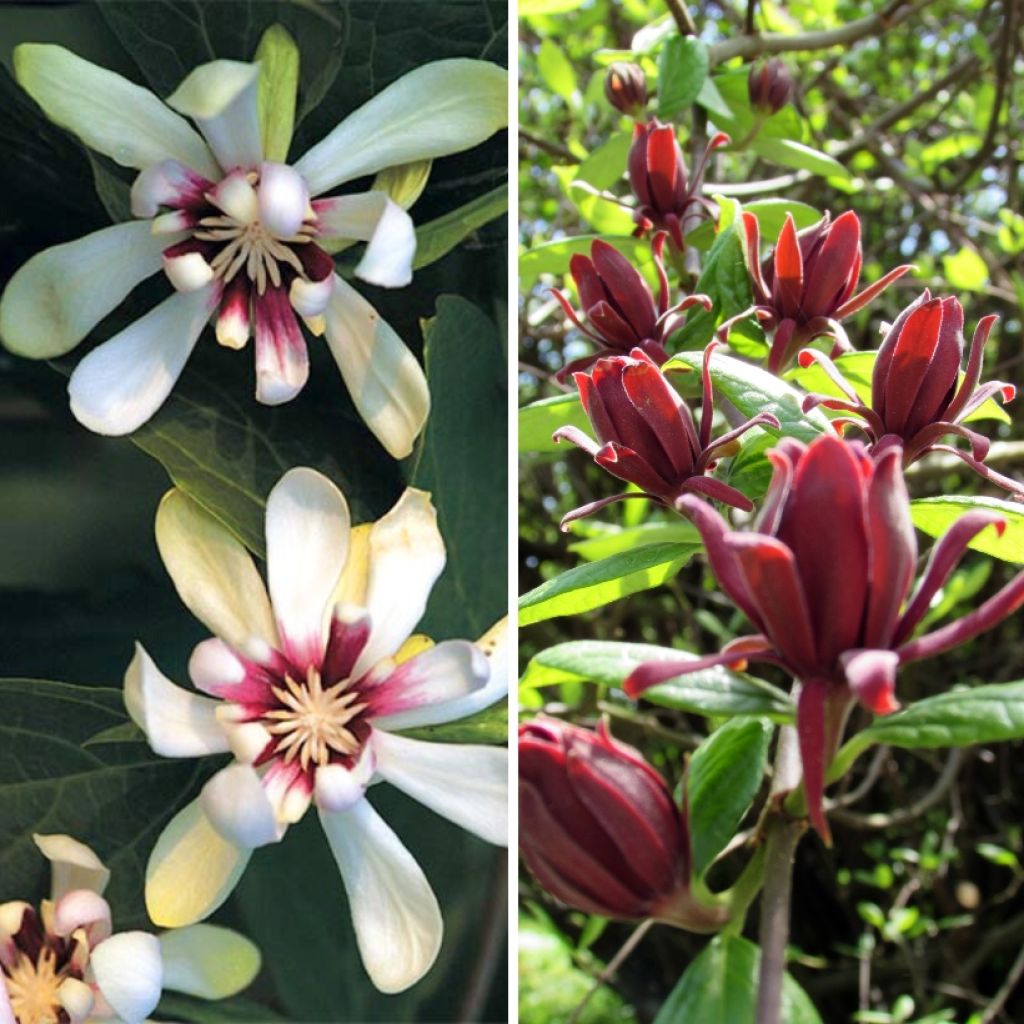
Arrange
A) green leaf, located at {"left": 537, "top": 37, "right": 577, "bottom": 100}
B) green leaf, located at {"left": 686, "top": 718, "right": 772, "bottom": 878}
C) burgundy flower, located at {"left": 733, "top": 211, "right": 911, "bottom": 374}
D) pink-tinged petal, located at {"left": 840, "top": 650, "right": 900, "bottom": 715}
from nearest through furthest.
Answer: pink-tinged petal, located at {"left": 840, "top": 650, "right": 900, "bottom": 715}, green leaf, located at {"left": 686, "top": 718, "right": 772, "bottom": 878}, burgundy flower, located at {"left": 733, "top": 211, "right": 911, "bottom": 374}, green leaf, located at {"left": 537, "top": 37, "right": 577, "bottom": 100}

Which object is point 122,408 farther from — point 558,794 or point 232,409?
point 558,794

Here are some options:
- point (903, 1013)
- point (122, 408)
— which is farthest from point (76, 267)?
point (903, 1013)

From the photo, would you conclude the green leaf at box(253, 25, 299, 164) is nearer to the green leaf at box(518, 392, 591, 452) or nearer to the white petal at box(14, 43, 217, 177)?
the white petal at box(14, 43, 217, 177)

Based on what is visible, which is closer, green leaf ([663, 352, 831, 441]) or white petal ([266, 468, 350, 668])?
green leaf ([663, 352, 831, 441])

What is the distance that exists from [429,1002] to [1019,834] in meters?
1.18

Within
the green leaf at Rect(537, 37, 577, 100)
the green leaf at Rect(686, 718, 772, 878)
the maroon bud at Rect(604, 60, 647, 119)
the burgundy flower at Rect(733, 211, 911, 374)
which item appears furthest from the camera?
the green leaf at Rect(537, 37, 577, 100)

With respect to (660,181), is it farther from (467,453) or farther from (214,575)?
(214,575)

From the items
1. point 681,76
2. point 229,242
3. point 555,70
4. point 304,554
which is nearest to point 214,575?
Answer: point 304,554

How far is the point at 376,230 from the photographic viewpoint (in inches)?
21.2

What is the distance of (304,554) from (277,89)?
0.66 feet

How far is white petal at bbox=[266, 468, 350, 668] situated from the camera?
0.54 m

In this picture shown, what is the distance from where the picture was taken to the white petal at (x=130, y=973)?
0.54 m

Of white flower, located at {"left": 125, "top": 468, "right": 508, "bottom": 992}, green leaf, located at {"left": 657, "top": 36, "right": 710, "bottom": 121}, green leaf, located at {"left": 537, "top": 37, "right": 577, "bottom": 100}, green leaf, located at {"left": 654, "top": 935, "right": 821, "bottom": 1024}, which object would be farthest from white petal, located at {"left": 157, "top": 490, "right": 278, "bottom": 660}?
green leaf, located at {"left": 537, "top": 37, "right": 577, "bottom": 100}

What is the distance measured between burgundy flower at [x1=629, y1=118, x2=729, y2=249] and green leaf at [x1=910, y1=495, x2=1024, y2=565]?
9.7 inches
